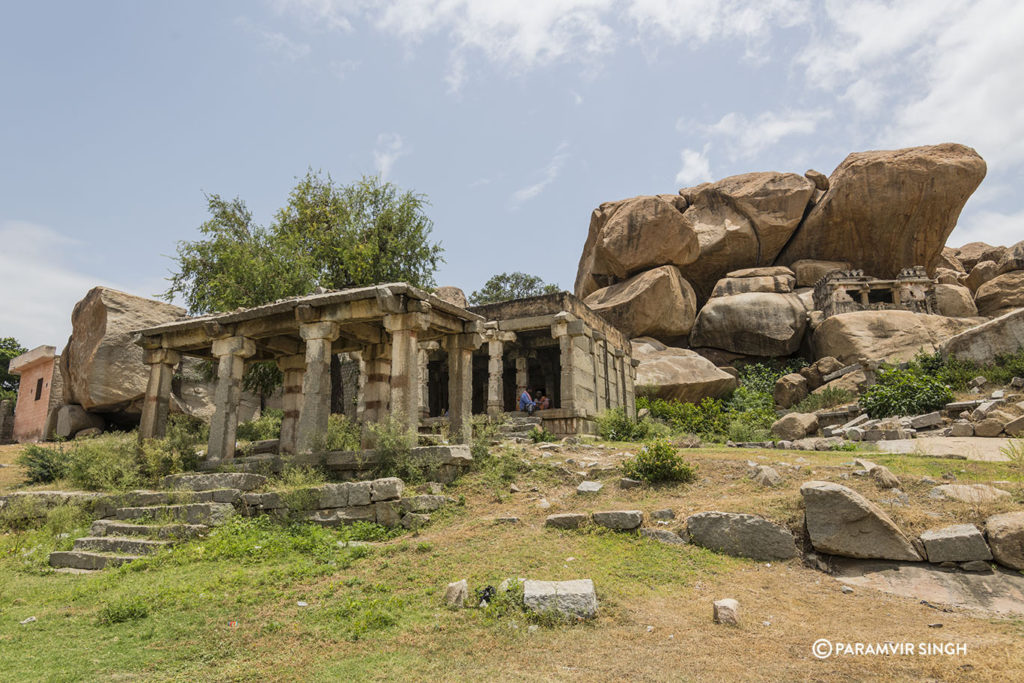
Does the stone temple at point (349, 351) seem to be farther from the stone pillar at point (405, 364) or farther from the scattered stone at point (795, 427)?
the scattered stone at point (795, 427)

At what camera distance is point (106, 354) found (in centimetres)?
1831

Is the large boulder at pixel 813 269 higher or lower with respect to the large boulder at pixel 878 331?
higher

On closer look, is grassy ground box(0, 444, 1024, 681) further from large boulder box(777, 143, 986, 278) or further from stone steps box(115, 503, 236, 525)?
large boulder box(777, 143, 986, 278)

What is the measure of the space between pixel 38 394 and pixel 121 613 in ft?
69.5

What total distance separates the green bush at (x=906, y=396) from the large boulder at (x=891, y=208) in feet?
A: 63.1

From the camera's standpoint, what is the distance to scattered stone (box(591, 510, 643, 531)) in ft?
24.5

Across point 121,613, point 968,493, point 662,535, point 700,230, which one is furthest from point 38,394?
point 700,230

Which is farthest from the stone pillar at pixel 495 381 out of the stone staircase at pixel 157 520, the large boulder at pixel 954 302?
the large boulder at pixel 954 302

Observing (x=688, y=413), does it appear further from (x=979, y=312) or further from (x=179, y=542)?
(x=979, y=312)

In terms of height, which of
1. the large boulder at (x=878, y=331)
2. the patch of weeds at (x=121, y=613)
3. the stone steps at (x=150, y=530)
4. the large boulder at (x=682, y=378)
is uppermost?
the large boulder at (x=878, y=331)

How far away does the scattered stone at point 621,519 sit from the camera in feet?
24.5

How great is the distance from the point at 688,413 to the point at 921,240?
70.4 feet

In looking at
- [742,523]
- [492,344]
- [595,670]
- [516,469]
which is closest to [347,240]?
[492,344]

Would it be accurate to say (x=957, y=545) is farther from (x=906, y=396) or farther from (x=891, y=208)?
(x=891, y=208)
